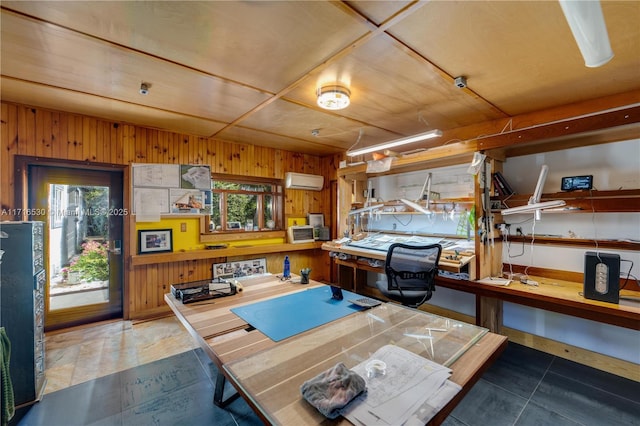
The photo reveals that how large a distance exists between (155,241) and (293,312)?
9.35 feet

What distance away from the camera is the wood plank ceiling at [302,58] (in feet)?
5.02

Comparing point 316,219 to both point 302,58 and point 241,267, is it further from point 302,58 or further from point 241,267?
point 302,58

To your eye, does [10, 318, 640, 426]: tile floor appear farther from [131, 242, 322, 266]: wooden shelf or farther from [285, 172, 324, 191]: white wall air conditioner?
[285, 172, 324, 191]: white wall air conditioner

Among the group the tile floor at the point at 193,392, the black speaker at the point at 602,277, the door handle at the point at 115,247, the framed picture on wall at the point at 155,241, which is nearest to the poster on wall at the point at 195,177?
the framed picture on wall at the point at 155,241

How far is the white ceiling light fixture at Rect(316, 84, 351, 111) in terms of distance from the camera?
7.73ft

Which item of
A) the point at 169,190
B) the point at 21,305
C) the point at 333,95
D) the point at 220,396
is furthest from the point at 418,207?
the point at 21,305

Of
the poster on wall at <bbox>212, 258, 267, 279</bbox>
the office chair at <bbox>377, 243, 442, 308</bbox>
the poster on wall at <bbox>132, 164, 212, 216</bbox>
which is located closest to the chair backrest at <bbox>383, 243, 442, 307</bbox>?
the office chair at <bbox>377, 243, 442, 308</bbox>

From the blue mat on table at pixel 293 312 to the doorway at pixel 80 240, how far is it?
2.78 m

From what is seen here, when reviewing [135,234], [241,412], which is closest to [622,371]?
[241,412]

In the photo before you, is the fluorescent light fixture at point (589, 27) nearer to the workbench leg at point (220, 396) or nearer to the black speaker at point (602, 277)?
the black speaker at point (602, 277)

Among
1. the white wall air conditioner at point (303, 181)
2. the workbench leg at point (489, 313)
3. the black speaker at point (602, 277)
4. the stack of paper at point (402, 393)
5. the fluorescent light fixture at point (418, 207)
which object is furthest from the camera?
the white wall air conditioner at point (303, 181)

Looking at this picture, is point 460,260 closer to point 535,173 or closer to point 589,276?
point 589,276

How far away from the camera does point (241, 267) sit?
4484 mm

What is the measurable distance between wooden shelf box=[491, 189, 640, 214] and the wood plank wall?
338 cm
